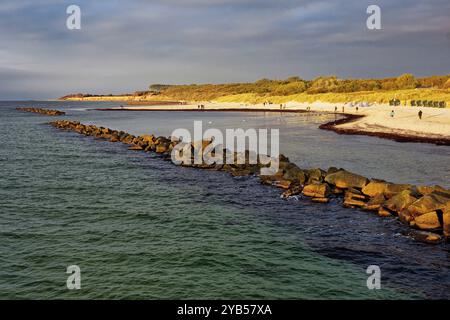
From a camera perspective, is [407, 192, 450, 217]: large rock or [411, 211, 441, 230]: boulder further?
[407, 192, 450, 217]: large rock

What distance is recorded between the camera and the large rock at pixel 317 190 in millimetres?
22167

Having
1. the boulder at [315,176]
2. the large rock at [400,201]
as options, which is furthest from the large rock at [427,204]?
the boulder at [315,176]

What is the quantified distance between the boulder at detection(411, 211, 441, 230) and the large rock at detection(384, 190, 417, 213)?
50.2 inches

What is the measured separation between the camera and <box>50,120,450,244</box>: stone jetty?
659 inches

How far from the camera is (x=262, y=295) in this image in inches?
457

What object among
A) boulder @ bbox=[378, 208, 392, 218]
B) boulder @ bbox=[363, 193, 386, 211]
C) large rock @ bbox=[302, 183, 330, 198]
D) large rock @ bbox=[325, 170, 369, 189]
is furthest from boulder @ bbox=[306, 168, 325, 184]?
boulder @ bbox=[378, 208, 392, 218]

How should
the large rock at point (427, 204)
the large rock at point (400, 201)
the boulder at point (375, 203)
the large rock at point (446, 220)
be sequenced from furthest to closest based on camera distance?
the boulder at point (375, 203) < the large rock at point (400, 201) < the large rock at point (427, 204) < the large rock at point (446, 220)

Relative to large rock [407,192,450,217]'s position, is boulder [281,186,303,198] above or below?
below

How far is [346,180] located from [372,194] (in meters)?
2.00

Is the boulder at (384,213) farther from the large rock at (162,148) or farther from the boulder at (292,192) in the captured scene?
the large rock at (162,148)

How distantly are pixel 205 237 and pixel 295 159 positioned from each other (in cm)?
2005

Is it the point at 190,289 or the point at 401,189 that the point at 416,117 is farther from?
the point at 190,289

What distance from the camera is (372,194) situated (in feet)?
69.4

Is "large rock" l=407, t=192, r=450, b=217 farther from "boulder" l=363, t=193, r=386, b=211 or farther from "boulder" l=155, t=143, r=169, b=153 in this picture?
"boulder" l=155, t=143, r=169, b=153
